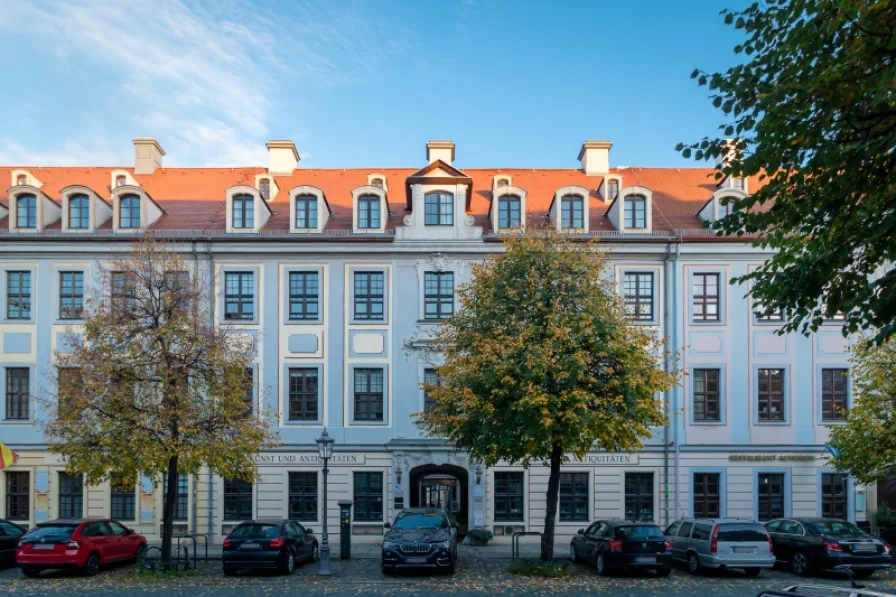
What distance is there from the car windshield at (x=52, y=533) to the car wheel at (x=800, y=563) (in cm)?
1867

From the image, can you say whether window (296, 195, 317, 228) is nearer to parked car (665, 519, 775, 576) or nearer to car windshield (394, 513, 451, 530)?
car windshield (394, 513, 451, 530)

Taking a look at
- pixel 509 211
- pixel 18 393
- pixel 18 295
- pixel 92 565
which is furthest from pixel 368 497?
pixel 18 295

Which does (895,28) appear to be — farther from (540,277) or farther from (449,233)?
(449,233)

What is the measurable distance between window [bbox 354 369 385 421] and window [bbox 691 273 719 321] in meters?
11.8

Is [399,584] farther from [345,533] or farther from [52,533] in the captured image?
[52,533]

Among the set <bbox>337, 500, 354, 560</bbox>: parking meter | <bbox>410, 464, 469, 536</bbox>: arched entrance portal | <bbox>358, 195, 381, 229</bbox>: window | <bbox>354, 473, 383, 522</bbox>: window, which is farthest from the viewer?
<bbox>410, 464, 469, 536</bbox>: arched entrance portal

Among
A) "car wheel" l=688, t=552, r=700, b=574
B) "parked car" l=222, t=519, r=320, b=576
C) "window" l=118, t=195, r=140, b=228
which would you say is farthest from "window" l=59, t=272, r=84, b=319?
"car wheel" l=688, t=552, r=700, b=574

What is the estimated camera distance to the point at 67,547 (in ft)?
62.1

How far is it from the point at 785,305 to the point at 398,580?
1216 centimetres

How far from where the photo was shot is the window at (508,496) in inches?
1076

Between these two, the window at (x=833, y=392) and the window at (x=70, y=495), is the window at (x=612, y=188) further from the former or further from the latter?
the window at (x=70, y=495)

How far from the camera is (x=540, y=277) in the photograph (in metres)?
19.8

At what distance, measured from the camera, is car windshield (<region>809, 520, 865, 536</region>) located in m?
19.6

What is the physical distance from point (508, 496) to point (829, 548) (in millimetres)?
11143
